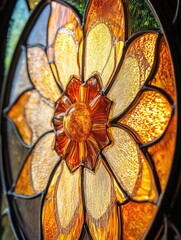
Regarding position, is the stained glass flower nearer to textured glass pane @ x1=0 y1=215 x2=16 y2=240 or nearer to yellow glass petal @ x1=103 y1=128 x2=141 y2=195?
yellow glass petal @ x1=103 y1=128 x2=141 y2=195

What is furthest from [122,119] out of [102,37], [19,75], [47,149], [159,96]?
[19,75]

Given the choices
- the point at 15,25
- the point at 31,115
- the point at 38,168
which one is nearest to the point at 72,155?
the point at 38,168

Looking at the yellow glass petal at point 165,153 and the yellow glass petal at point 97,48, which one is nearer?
the yellow glass petal at point 165,153

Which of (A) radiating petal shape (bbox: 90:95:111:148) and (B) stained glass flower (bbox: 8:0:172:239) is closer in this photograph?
(B) stained glass flower (bbox: 8:0:172:239)

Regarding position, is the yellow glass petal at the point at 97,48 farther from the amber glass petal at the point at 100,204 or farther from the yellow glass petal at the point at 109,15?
the amber glass petal at the point at 100,204

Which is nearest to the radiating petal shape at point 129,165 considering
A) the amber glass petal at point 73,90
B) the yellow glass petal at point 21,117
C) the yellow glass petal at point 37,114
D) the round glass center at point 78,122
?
the round glass center at point 78,122

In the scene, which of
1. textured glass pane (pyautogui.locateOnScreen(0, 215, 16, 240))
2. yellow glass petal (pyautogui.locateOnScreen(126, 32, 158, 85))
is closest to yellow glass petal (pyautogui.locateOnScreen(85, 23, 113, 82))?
yellow glass petal (pyautogui.locateOnScreen(126, 32, 158, 85))
